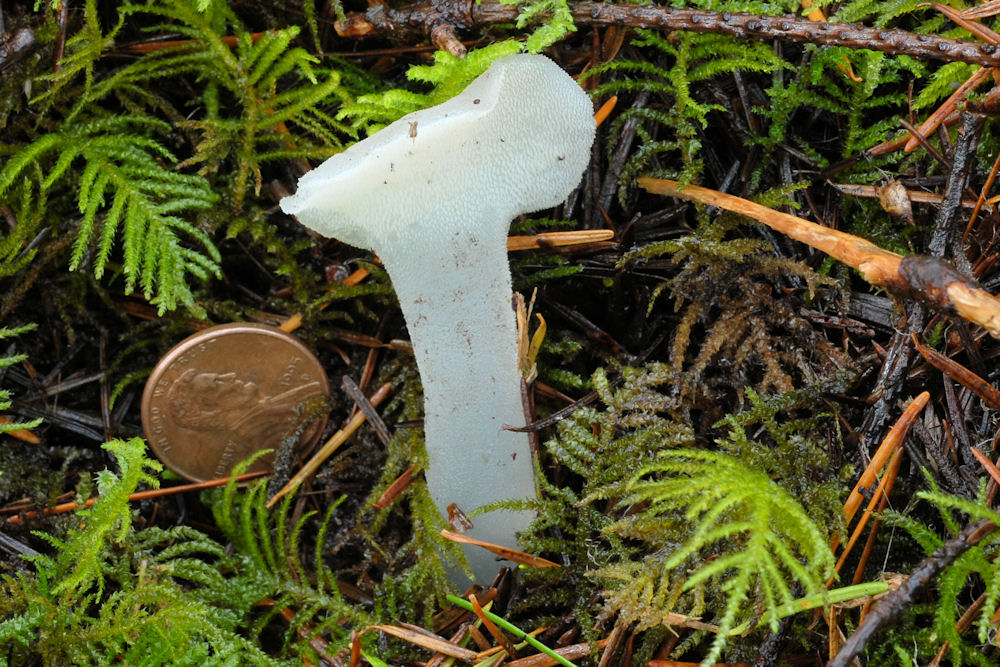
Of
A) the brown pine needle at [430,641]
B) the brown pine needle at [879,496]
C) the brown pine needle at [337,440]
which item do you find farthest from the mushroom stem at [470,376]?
the brown pine needle at [879,496]

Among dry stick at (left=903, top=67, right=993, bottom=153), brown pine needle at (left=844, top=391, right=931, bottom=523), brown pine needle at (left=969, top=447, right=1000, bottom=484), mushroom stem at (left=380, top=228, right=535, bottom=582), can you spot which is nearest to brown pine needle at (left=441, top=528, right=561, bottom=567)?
mushroom stem at (left=380, top=228, right=535, bottom=582)

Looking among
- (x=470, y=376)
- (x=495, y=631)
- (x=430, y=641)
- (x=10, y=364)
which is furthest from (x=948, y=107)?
(x=10, y=364)

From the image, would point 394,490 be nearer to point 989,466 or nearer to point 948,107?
point 989,466

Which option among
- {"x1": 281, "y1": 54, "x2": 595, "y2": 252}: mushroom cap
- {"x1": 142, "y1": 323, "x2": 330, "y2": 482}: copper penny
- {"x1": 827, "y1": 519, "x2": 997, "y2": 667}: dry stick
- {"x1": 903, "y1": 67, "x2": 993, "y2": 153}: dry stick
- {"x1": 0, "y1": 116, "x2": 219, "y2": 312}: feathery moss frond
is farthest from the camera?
{"x1": 142, "y1": 323, "x2": 330, "y2": 482}: copper penny

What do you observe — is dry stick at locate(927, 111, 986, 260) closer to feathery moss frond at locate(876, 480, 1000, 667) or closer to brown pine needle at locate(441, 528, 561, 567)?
feathery moss frond at locate(876, 480, 1000, 667)

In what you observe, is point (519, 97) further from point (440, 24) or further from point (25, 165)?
point (25, 165)

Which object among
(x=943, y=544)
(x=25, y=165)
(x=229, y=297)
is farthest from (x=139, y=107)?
(x=943, y=544)

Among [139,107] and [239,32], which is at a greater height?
[239,32]
